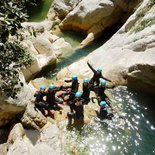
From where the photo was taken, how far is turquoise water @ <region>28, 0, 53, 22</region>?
42.0 m

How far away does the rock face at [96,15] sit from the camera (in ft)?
109

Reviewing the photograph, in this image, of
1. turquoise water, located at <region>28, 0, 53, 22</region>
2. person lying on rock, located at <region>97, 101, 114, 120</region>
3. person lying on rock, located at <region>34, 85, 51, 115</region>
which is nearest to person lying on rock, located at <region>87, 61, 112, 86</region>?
person lying on rock, located at <region>97, 101, 114, 120</region>

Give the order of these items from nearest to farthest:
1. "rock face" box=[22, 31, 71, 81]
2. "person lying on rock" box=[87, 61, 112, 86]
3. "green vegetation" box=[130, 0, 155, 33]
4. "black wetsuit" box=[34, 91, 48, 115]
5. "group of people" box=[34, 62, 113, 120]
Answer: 1. "black wetsuit" box=[34, 91, 48, 115]
2. "group of people" box=[34, 62, 113, 120]
3. "person lying on rock" box=[87, 61, 112, 86]
4. "green vegetation" box=[130, 0, 155, 33]
5. "rock face" box=[22, 31, 71, 81]

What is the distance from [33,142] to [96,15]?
771 inches

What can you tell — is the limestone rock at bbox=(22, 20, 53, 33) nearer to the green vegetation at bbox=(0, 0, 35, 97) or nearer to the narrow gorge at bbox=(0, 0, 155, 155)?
the narrow gorge at bbox=(0, 0, 155, 155)

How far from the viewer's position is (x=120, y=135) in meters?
18.7

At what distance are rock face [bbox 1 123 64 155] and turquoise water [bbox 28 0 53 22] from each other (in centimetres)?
2603

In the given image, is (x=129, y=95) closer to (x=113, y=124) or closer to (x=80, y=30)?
(x=113, y=124)

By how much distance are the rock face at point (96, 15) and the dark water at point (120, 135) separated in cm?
1381

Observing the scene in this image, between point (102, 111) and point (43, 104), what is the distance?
362 centimetres

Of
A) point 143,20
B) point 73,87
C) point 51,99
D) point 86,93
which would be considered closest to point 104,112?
point 86,93

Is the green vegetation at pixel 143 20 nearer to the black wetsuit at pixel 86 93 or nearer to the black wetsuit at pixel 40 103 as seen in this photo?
the black wetsuit at pixel 86 93

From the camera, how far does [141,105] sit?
21.5m

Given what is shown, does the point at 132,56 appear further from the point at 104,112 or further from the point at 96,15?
the point at 96,15
